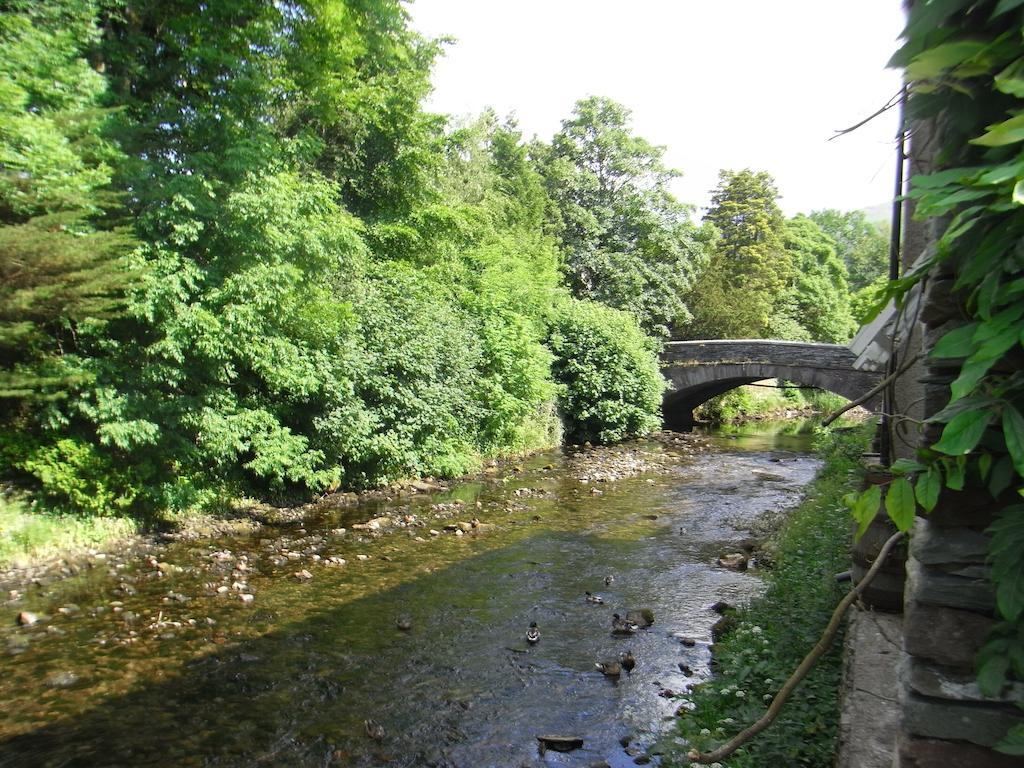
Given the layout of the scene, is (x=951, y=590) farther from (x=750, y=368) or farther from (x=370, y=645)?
(x=750, y=368)

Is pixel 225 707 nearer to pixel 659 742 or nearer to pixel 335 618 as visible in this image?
pixel 335 618

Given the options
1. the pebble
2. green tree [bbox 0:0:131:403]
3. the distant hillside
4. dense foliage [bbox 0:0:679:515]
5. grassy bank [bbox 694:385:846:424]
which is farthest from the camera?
the distant hillside

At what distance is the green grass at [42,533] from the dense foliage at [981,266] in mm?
10249

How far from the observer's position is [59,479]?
30.8 feet

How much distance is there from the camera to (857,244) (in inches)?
2640

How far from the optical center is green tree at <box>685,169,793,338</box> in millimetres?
31656

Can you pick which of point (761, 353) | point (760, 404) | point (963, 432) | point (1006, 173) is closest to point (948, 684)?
point (963, 432)

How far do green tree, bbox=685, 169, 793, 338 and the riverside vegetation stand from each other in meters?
12.0

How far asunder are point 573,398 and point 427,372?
26.6ft

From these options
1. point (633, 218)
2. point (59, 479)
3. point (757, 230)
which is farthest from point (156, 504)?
point (757, 230)

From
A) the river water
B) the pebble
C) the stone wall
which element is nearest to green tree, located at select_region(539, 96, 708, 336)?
the river water

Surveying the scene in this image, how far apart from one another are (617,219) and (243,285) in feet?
69.6

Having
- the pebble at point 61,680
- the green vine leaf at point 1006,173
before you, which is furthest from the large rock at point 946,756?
the pebble at point 61,680

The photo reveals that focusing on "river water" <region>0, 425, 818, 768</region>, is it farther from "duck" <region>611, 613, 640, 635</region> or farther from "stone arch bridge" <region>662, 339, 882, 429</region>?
"stone arch bridge" <region>662, 339, 882, 429</region>
